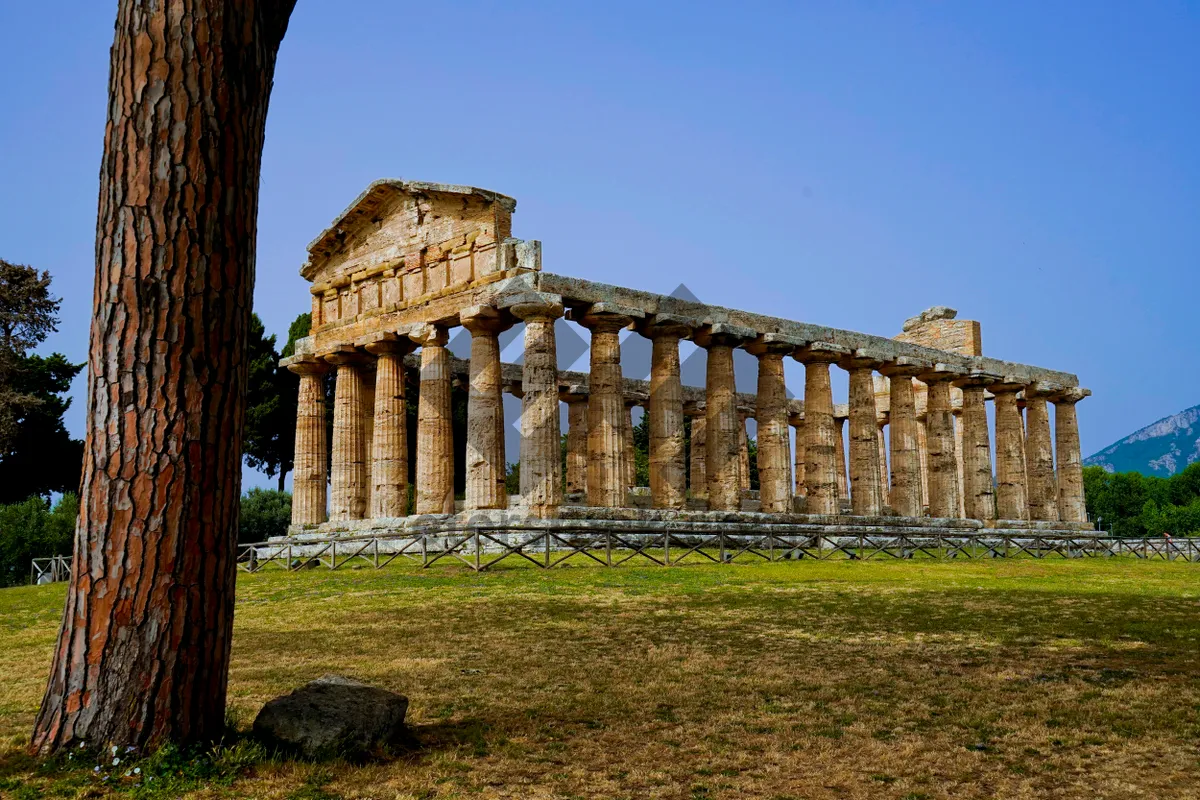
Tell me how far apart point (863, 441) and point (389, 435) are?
17.7 meters

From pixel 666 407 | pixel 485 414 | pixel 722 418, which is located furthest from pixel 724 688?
pixel 722 418

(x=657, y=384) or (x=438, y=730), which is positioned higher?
(x=657, y=384)

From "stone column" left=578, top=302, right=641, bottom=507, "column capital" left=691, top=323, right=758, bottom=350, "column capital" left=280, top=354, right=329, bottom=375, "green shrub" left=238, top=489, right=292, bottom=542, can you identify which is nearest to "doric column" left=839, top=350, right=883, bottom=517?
"column capital" left=691, top=323, right=758, bottom=350

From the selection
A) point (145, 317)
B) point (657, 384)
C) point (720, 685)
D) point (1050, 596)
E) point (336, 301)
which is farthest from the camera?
point (336, 301)

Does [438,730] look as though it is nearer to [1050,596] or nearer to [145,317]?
[145,317]

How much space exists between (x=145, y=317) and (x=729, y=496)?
29622mm

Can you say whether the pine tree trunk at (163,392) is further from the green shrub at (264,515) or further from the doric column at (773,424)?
the green shrub at (264,515)

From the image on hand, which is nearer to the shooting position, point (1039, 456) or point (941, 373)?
point (941, 373)

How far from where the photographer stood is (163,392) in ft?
→ 26.1

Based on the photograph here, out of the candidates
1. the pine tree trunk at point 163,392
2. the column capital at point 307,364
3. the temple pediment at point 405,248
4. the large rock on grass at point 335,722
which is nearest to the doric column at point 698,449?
the column capital at point 307,364

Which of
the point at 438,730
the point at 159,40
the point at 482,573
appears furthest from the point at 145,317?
the point at 482,573

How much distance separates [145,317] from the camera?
26.2 feet

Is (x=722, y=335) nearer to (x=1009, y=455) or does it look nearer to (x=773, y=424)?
(x=773, y=424)

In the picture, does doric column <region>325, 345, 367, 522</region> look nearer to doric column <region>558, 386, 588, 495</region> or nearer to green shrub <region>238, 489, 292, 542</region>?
doric column <region>558, 386, 588, 495</region>
